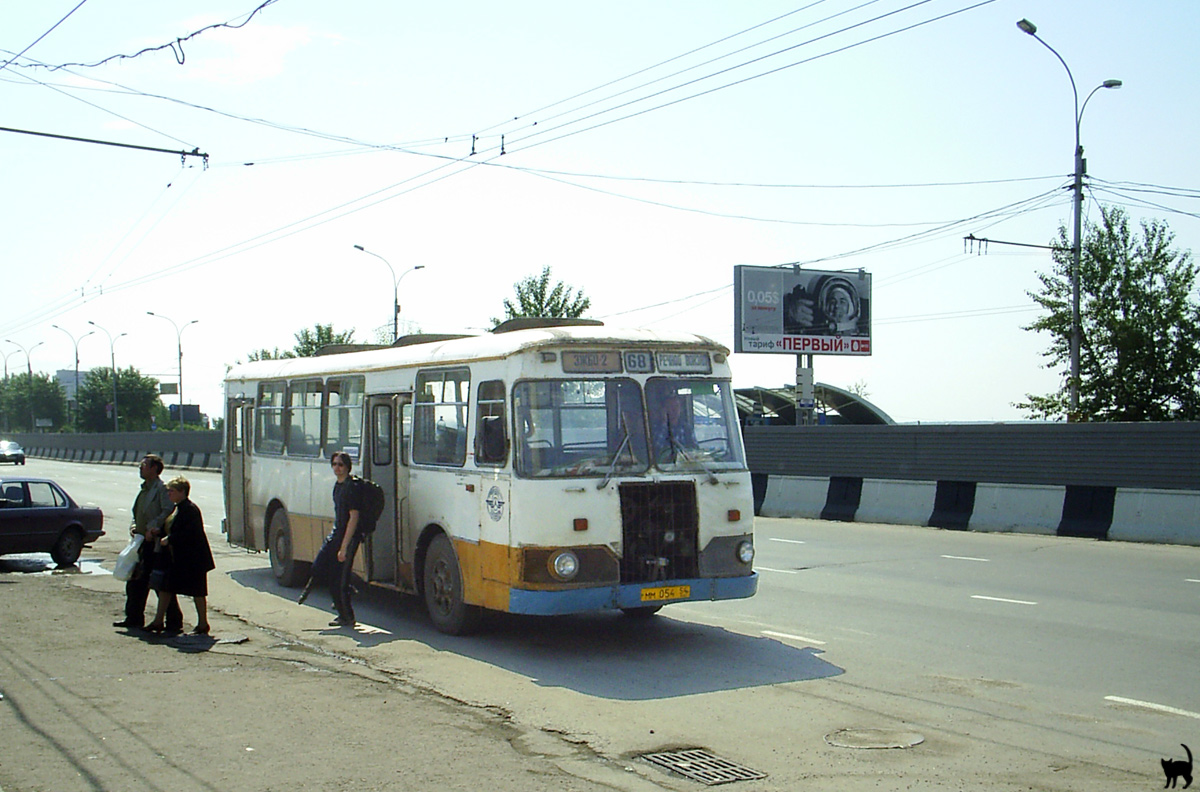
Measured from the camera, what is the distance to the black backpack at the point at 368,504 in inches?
460

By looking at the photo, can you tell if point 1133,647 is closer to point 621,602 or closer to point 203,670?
point 621,602

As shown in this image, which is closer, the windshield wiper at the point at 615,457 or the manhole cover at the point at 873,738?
the manhole cover at the point at 873,738

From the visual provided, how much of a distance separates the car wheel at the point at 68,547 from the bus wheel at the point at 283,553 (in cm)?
452

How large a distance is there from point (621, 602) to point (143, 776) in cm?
427

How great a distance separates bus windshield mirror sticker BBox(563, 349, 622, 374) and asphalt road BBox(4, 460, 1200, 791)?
238 cm

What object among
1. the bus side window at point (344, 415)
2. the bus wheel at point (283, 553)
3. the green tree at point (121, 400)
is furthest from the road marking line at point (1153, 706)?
the green tree at point (121, 400)

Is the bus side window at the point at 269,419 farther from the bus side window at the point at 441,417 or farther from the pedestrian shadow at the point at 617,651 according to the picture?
the bus side window at the point at 441,417

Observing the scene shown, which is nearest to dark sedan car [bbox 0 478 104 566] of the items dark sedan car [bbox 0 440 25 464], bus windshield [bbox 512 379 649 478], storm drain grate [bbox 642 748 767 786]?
bus windshield [bbox 512 379 649 478]

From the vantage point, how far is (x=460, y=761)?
6.71 metres

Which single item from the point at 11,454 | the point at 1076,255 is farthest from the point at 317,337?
the point at 1076,255

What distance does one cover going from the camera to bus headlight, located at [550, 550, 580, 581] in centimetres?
964

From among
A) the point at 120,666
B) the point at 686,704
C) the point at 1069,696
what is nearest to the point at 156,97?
the point at 120,666

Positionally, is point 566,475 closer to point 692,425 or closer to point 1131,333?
point 692,425

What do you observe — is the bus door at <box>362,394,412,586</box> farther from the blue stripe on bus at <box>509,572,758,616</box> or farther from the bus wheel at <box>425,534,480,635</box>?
the blue stripe on bus at <box>509,572,758,616</box>
